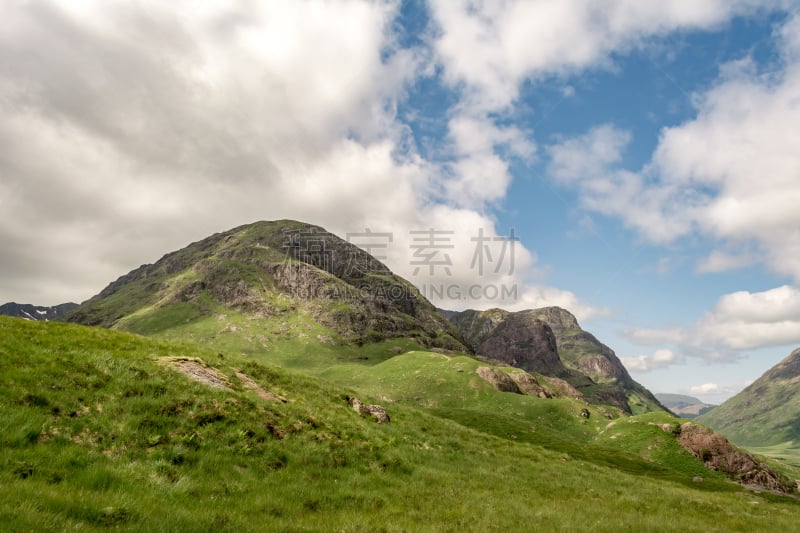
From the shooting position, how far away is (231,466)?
1614 centimetres

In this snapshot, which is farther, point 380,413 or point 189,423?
point 380,413

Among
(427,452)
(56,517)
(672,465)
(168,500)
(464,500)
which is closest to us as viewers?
(56,517)

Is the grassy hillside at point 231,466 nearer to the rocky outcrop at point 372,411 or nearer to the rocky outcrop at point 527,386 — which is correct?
the rocky outcrop at point 372,411

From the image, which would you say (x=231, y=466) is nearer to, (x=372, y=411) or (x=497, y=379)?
(x=372, y=411)

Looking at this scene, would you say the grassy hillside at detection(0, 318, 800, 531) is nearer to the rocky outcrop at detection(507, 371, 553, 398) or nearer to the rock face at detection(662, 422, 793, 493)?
the rock face at detection(662, 422, 793, 493)

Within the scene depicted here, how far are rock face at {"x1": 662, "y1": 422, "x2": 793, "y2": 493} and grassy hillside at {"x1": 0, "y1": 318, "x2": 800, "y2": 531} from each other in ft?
124

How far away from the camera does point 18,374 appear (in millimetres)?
16844

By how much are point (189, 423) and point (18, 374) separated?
24.3 feet

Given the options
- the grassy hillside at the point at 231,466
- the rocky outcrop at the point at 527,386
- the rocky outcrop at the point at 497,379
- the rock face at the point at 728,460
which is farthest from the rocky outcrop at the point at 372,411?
the rocky outcrop at the point at 527,386

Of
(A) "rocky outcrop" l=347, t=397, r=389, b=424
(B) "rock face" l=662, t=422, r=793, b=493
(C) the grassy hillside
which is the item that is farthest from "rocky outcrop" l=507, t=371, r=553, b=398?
(A) "rocky outcrop" l=347, t=397, r=389, b=424

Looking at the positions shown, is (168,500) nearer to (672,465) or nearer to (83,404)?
(83,404)

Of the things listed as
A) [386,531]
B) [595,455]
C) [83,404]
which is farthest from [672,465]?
[83,404]

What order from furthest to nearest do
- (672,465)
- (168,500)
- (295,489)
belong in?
(672,465), (295,489), (168,500)

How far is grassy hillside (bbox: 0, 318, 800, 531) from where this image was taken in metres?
11.5
